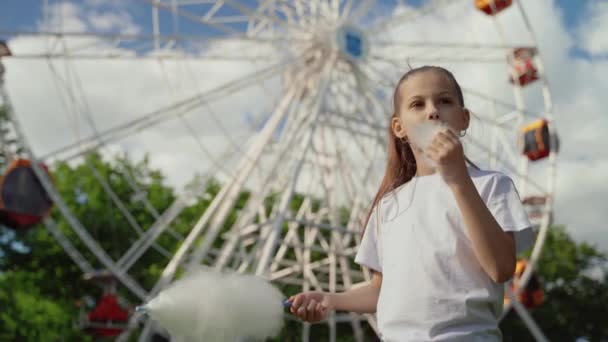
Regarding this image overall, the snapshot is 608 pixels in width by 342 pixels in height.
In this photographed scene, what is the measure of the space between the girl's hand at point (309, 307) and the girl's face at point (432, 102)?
49cm

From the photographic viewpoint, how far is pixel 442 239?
1.70m

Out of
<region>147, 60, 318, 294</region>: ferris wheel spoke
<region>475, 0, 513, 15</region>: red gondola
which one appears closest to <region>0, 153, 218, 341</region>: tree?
<region>147, 60, 318, 294</region>: ferris wheel spoke

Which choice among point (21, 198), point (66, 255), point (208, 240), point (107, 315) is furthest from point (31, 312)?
point (21, 198)

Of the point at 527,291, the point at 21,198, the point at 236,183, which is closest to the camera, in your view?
the point at 21,198

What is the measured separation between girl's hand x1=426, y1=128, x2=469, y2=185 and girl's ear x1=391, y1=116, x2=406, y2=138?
0.39 m

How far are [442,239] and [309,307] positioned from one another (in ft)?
1.33

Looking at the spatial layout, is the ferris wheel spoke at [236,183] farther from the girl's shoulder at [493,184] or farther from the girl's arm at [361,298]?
the girl's shoulder at [493,184]

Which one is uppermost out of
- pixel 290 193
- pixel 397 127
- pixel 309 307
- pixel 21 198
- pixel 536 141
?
pixel 536 141

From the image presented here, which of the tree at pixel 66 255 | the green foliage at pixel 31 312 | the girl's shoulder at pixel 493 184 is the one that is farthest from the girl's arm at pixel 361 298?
the green foliage at pixel 31 312

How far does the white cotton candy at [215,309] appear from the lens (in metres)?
1.75

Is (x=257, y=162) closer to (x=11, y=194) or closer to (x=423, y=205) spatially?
(x=11, y=194)

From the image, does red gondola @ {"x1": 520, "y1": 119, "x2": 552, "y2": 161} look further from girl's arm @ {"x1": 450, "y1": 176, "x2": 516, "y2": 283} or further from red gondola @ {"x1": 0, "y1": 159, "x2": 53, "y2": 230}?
girl's arm @ {"x1": 450, "y1": 176, "x2": 516, "y2": 283}

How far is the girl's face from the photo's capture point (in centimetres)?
175

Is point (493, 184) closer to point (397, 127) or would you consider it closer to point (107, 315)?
point (397, 127)
